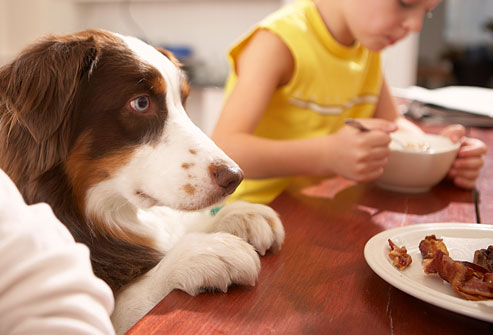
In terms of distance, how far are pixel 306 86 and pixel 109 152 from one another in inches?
30.6

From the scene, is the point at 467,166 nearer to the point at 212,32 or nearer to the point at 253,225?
the point at 253,225

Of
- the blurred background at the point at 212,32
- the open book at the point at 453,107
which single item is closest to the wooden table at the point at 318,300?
the open book at the point at 453,107

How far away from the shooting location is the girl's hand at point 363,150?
1012 mm

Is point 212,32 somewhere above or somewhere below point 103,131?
below

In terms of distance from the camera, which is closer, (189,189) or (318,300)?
(318,300)

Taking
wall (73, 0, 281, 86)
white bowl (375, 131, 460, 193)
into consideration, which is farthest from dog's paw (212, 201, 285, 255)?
wall (73, 0, 281, 86)

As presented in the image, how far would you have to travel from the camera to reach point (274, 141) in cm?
120

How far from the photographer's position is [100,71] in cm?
83

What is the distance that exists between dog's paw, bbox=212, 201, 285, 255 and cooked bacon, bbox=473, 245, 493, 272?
0.88 ft

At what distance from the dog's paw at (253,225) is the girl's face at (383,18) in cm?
73

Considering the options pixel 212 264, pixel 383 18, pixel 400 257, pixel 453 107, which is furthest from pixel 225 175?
pixel 453 107

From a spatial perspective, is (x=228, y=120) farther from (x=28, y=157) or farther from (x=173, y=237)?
(x=28, y=157)

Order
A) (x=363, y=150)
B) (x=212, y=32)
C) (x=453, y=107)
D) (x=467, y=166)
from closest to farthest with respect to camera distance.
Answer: (x=363, y=150)
(x=467, y=166)
(x=453, y=107)
(x=212, y=32)

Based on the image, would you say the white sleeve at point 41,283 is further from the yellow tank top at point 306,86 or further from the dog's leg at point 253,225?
the yellow tank top at point 306,86
